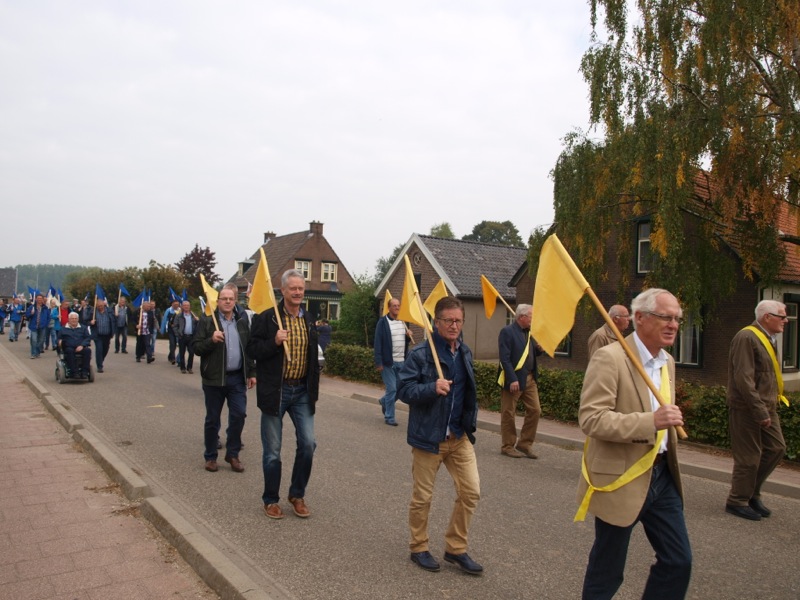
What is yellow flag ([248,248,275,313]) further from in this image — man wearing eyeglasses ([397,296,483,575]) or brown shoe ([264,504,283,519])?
man wearing eyeglasses ([397,296,483,575])

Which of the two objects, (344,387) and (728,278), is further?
(344,387)

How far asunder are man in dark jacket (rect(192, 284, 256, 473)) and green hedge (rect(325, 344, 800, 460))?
222 inches

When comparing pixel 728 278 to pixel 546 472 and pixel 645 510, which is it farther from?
pixel 645 510

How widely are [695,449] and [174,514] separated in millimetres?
6794

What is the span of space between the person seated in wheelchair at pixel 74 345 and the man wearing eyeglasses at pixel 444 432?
11.5 m

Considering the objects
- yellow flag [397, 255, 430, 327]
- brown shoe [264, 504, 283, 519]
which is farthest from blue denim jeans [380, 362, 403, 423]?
brown shoe [264, 504, 283, 519]

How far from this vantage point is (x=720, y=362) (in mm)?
19906

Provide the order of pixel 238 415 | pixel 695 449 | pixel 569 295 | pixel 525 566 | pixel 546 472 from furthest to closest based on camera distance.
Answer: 1. pixel 695 449
2. pixel 546 472
3. pixel 238 415
4. pixel 525 566
5. pixel 569 295

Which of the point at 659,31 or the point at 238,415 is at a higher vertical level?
the point at 659,31

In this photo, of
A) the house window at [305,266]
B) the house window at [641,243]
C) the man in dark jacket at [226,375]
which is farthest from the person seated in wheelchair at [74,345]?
the house window at [305,266]

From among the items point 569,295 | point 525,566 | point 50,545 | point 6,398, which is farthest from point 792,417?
point 6,398

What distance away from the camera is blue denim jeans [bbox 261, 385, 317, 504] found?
5441 millimetres

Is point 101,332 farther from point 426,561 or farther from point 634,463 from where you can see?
point 634,463

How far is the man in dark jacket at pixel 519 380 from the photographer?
8133mm
